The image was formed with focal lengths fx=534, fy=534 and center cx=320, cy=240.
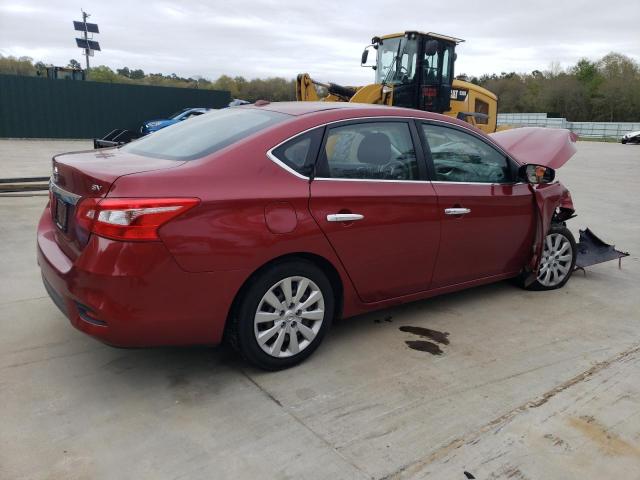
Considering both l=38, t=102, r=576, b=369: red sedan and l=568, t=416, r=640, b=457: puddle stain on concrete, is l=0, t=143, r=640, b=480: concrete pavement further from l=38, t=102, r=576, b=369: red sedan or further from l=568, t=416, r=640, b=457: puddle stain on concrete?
l=38, t=102, r=576, b=369: red sedan

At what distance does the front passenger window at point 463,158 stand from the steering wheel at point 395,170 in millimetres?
283

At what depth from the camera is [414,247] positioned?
12.2 ft

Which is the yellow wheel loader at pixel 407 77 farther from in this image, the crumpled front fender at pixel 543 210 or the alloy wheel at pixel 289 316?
the alloy wheel at pixel 289 316

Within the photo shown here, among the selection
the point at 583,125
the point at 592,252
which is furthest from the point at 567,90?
the point at 592,252

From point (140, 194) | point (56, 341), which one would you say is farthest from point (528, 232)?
point (56, 341)

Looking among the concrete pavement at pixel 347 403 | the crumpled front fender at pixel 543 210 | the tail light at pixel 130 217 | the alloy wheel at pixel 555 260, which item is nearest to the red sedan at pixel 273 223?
the tail light at pixel 130 217

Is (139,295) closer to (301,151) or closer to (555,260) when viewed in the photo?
(301,151)

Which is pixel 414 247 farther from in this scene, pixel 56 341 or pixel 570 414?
pixel 56 341

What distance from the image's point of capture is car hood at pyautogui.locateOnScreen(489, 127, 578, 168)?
4.88 metres

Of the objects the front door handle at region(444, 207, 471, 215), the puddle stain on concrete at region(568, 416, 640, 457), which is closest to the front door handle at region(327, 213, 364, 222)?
the front door handle at region(444, 207, 471, 215)

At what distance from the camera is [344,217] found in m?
3.28

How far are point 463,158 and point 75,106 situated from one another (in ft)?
73.2

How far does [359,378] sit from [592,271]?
3.67m

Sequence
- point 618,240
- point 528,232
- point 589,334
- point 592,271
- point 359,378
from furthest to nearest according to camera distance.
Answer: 1. point 618,240
2. point 592,271
3. point 528,232
4. point 589,334
5. point 359,378
